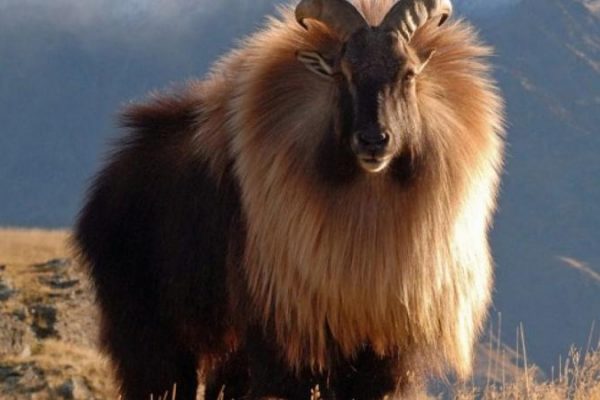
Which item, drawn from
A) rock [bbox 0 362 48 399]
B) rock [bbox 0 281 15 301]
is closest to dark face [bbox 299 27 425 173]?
rock [bbox 0 362 48 399]

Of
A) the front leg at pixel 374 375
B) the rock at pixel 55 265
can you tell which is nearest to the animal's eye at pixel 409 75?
the front leg at pixel 374 375

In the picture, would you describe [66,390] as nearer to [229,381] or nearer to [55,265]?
[229,381]

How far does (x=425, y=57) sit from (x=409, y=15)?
269mm

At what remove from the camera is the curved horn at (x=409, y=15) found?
833 cm

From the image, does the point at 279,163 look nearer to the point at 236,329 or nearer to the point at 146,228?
the point at 236,329

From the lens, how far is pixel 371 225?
819 cm

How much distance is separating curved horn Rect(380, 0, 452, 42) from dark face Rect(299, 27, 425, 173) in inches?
3.7

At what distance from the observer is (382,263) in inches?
321

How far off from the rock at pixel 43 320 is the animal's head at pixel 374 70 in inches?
392

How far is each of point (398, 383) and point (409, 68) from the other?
1.83m

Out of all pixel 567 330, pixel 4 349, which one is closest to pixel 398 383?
pixel 4 349

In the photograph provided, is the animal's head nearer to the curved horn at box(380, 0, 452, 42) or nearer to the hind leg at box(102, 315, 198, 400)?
the curved horn at box(380, 0, 452, 42)

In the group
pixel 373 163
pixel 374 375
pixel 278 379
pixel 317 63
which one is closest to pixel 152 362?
pixel 278 379

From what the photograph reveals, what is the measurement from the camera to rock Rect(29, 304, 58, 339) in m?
17.7
